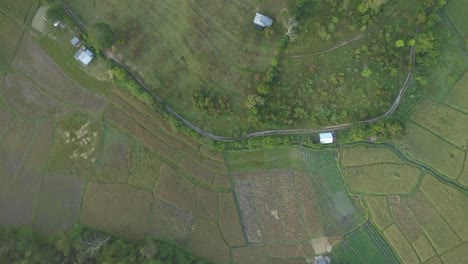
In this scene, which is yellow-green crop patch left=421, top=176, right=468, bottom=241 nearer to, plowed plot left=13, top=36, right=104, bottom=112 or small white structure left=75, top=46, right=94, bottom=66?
small white structure left=75, top=46, right=94, bottom=66

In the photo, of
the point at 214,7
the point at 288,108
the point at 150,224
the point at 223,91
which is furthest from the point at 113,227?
the point at 214,7

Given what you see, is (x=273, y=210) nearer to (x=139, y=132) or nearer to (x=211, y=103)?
(x=211, y=103)

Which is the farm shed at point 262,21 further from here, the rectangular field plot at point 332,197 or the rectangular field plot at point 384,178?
the rectangular field plot at point 384,178

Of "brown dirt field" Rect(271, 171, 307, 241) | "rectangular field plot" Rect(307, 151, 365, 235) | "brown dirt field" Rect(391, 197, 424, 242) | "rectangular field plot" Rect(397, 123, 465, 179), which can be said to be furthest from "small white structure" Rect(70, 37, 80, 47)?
"brown dirt field" Rect(391, 197, 424, 242)

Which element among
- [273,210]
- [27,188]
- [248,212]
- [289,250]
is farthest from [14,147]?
[289,250]

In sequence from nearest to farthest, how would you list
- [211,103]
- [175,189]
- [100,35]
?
[100,35], [211,103], [175,189]

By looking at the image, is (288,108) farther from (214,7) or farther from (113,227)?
(113,227)
